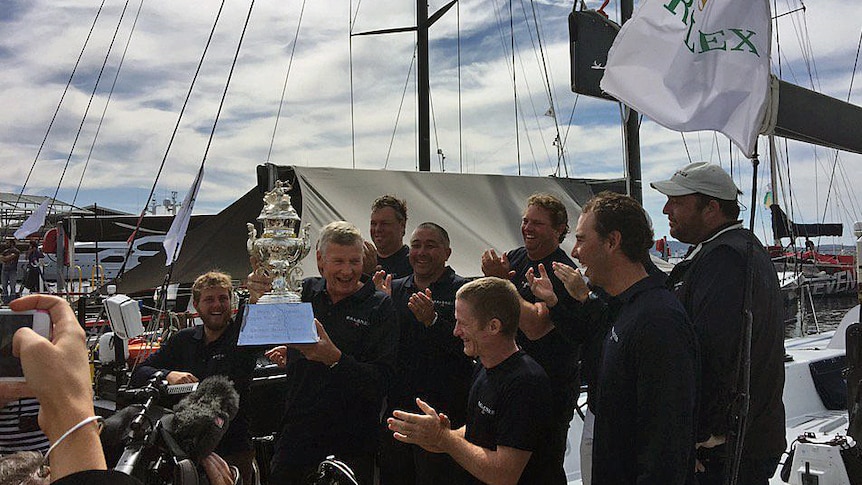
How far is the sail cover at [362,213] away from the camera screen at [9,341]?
5239 millimetres

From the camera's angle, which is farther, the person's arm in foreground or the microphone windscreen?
the microphone windscreen

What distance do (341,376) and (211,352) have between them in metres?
1.03

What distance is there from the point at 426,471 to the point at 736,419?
1.28 metres

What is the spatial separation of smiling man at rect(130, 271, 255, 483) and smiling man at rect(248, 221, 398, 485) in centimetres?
51

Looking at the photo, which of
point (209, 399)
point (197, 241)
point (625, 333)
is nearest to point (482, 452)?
point (625, 333)

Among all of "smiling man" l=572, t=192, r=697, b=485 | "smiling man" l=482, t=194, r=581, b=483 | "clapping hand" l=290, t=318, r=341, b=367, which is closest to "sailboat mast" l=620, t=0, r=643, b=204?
"smiling man" l=482, t=194, r=581, b=483

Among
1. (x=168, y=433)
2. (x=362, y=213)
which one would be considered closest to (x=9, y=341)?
(x=168, y=433)

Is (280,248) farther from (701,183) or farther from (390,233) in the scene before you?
(701,183)

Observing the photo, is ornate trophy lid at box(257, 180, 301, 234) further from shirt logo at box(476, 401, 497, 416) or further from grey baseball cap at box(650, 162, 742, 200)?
grey baseball cap at box(650, 162, 742, 200)

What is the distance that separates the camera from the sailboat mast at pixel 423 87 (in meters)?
10.7

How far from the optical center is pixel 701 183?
2865mm

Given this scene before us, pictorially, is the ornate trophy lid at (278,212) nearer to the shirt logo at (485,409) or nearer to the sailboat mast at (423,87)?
the shirt logo at (485,409)

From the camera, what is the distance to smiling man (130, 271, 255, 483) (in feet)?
11.4

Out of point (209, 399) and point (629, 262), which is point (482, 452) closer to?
point (629, 262)
